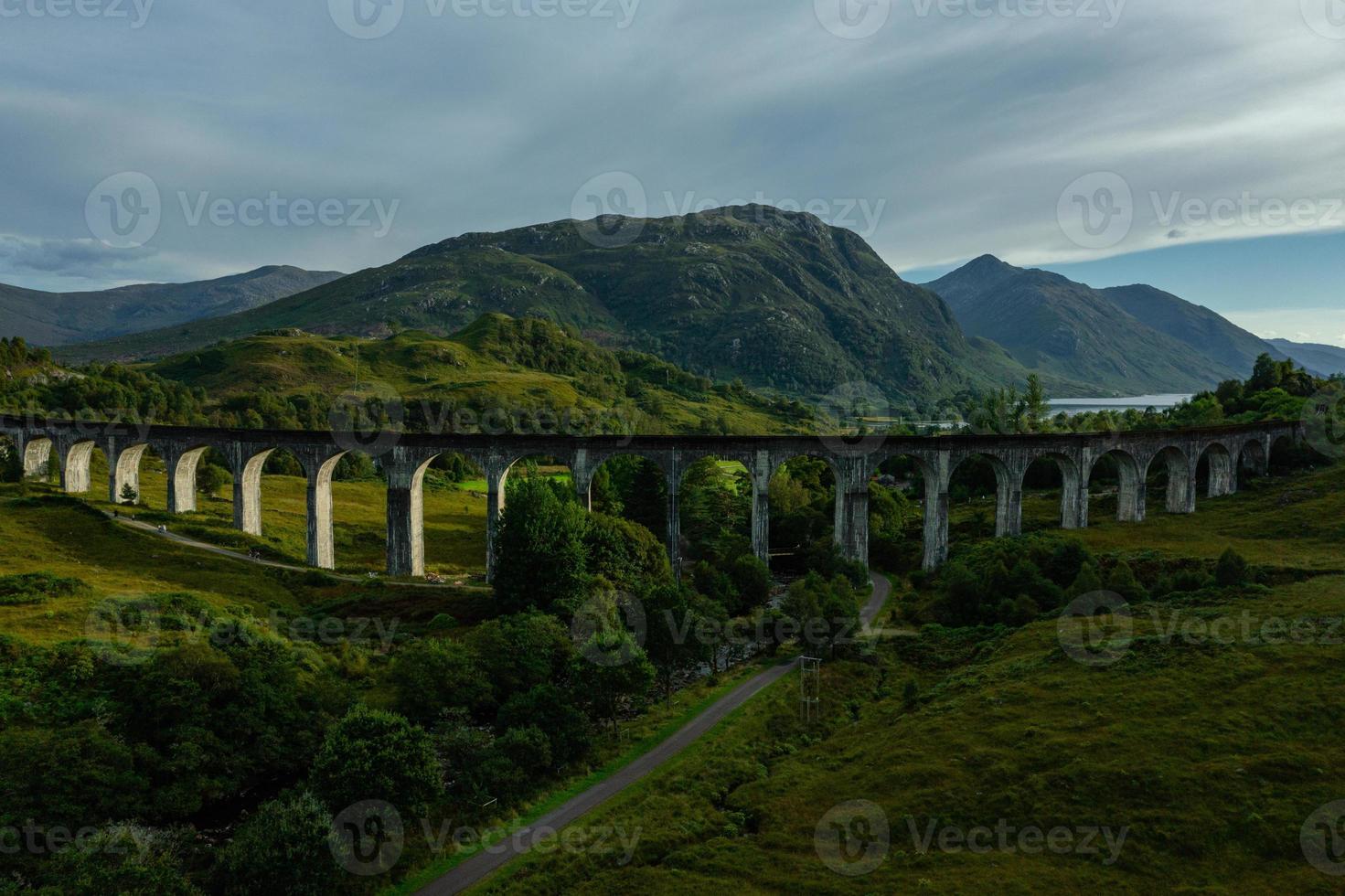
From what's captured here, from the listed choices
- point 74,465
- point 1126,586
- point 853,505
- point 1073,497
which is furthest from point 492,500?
point 74,465

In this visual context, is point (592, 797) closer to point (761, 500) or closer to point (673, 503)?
point (673, 503)

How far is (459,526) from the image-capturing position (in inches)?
3329

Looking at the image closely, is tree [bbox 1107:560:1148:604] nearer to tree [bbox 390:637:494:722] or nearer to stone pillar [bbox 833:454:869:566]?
stone pillar [bbox 833:454:869:566]

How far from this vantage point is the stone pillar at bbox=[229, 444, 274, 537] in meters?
65.2

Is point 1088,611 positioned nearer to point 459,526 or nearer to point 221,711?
point 221,711

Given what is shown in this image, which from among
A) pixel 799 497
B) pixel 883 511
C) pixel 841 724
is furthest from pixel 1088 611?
A: pixel 799 497

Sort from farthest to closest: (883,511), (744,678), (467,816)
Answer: (883,511), (744,678), (467,816)

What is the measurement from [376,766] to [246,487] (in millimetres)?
49610

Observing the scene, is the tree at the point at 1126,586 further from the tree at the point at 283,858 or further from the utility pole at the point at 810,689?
the tree at the point at 283,858

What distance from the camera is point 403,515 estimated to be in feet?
201

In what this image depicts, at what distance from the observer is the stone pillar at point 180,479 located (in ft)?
233

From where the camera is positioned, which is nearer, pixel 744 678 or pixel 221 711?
pixel 221 711

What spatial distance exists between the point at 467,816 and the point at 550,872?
5.70 m

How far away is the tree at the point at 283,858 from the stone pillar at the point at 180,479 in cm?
5782
